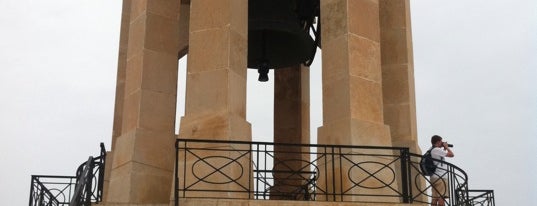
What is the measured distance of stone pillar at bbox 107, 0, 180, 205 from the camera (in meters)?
16.5

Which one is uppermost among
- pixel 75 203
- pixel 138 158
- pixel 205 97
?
pixel 205 97

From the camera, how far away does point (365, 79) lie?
16.1m

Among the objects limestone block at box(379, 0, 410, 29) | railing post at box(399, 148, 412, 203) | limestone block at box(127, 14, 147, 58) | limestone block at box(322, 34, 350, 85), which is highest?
limestone block at box(379, 0, 410, 29)

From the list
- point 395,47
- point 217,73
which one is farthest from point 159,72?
point 395,47

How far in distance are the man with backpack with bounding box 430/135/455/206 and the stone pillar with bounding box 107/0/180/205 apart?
17.3 feet

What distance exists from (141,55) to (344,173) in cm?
522

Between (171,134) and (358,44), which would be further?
(171,134)

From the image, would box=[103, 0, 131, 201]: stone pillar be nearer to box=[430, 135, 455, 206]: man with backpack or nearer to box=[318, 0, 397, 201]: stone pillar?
box=[318, 0, 397, 201]: stone pillar

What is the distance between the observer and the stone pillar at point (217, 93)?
14523 millimetres

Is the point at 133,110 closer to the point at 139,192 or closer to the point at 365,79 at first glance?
the point at 139,192

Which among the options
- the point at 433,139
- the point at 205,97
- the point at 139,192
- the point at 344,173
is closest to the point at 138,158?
the point at 139,192

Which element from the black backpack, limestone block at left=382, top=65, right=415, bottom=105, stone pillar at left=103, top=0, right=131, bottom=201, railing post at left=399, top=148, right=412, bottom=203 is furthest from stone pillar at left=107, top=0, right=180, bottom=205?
the black backpack

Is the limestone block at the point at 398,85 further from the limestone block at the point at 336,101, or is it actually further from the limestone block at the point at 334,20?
the limestone block at the point at 336,101

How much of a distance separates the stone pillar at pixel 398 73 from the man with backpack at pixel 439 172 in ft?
9.06
